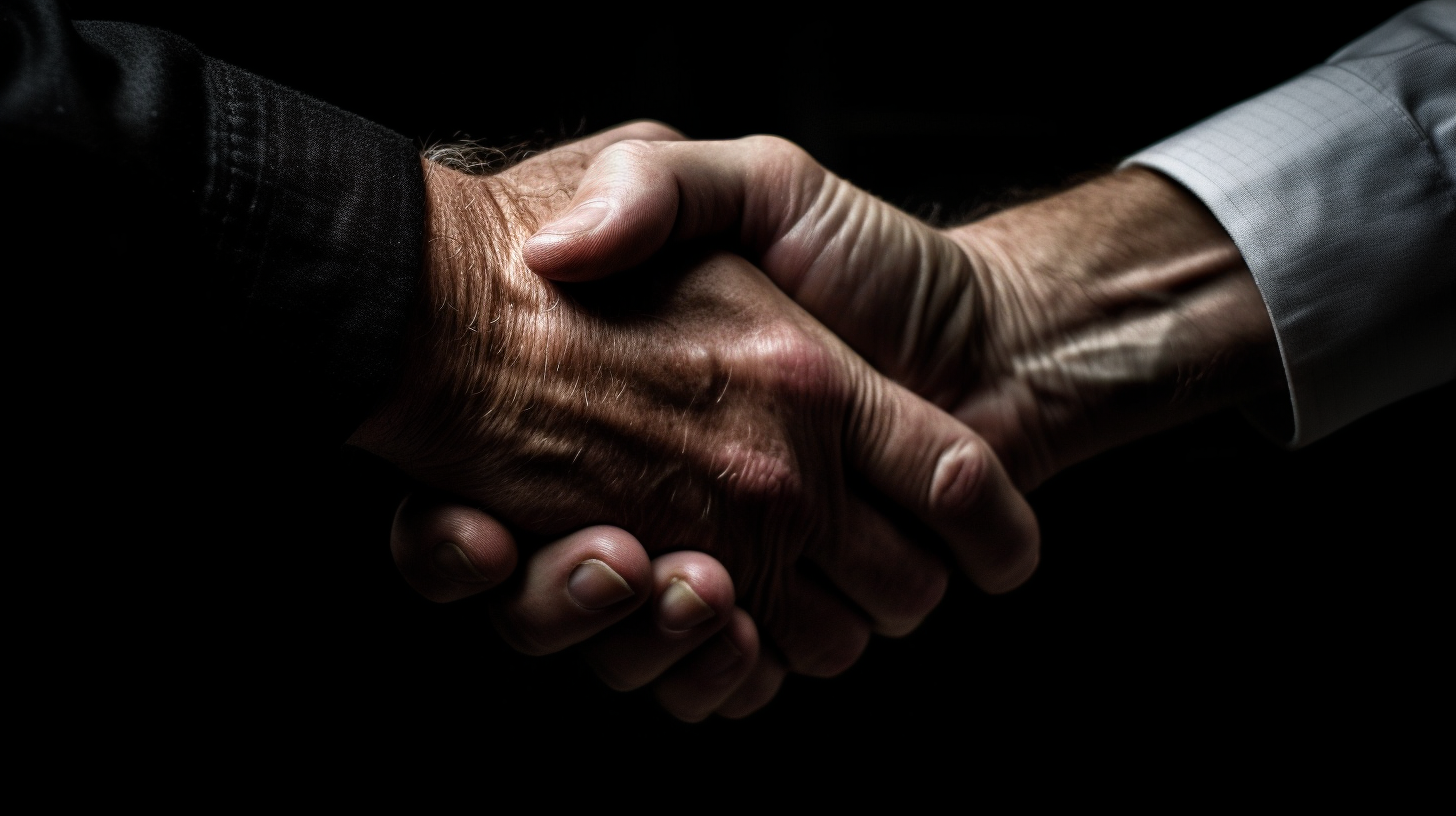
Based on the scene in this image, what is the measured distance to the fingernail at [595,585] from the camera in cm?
77

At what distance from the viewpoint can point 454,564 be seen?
75cm

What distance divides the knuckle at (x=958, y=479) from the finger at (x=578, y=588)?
0.28 m

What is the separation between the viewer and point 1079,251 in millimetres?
975

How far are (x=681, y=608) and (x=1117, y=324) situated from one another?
20.7 inches

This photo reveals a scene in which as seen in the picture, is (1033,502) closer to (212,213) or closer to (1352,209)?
(1352,209)

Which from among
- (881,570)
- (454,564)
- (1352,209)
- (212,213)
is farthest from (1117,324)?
(212,213)

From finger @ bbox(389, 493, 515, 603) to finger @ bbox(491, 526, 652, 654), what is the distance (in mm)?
30

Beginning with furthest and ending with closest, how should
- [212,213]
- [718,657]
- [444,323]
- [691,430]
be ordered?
[718,657] → [691,430] → [444,323] → [212,213]

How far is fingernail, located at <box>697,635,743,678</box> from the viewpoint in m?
0.89

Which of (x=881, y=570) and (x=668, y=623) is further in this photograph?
(x=881, y=570)

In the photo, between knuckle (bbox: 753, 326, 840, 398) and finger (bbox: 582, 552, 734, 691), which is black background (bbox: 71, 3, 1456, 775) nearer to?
finger (bbox: 582, 552, 734, 691)

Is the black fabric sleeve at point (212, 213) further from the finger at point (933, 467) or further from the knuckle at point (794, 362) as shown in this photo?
the finger at point (933, 467)

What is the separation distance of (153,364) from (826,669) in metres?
0.67

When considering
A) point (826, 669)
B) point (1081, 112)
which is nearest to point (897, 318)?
point (826, 669)
